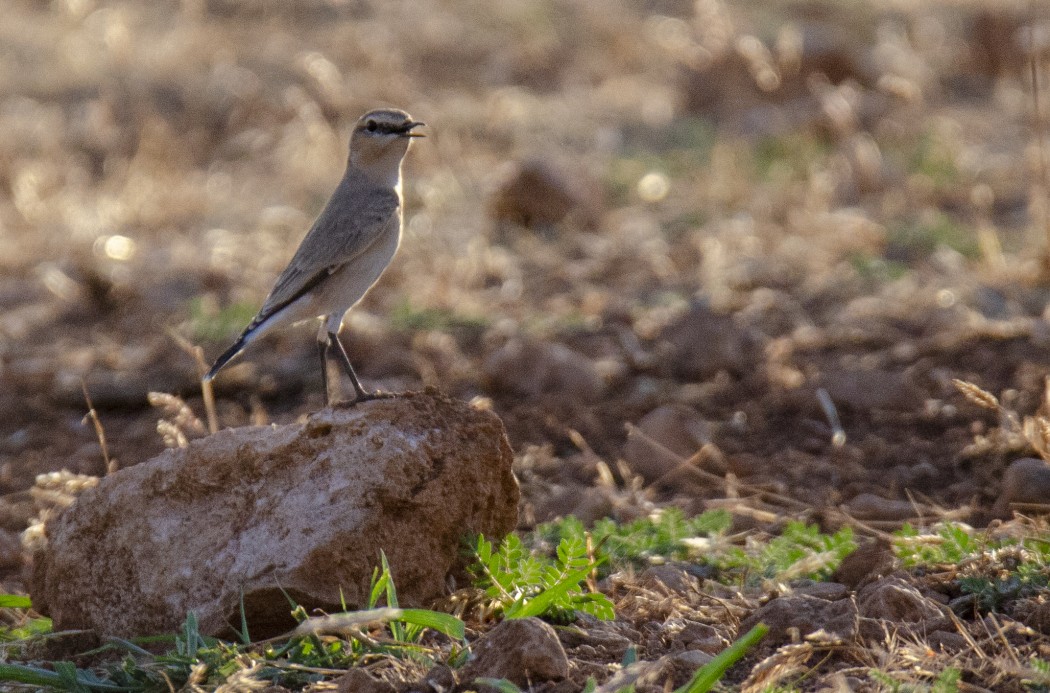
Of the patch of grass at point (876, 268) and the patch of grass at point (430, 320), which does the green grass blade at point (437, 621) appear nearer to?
the patch of grass at point (430, 320)

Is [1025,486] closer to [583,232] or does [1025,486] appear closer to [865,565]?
[865,565]

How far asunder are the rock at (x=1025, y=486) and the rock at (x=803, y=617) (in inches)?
52.2

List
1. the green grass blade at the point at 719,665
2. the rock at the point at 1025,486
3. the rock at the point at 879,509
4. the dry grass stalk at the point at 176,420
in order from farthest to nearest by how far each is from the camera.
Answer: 1. the rock at the point at 879,509
2. the rock at the point at 1025,486
3. the dry grass stalk at the point at 176,420
4. the green grass blade at the point at 719,665

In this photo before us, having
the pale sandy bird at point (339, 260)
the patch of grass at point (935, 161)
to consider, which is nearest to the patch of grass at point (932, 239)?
the patch of grass at point (935, 161)

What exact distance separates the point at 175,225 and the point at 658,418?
5.03 metres

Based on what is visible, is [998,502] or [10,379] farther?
[10,379]

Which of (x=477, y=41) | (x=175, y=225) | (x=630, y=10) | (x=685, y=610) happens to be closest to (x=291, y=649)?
(x=685, y=610)

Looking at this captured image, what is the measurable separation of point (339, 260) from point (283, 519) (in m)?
1.58

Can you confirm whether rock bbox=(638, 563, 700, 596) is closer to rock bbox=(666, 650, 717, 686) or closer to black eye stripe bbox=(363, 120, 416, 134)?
rock bbox=(666, 650, 717, 686)

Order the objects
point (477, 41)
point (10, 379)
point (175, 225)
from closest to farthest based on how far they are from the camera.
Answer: point (10, 379), point (175, 225), point (477, 41)

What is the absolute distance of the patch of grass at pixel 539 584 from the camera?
3.64 metres

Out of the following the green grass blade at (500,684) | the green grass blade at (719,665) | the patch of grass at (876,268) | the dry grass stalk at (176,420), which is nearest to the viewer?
the green grass blade at (719,665)

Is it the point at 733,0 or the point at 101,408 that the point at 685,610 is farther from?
the point at 733,0

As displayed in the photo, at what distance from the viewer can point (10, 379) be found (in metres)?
7.08
